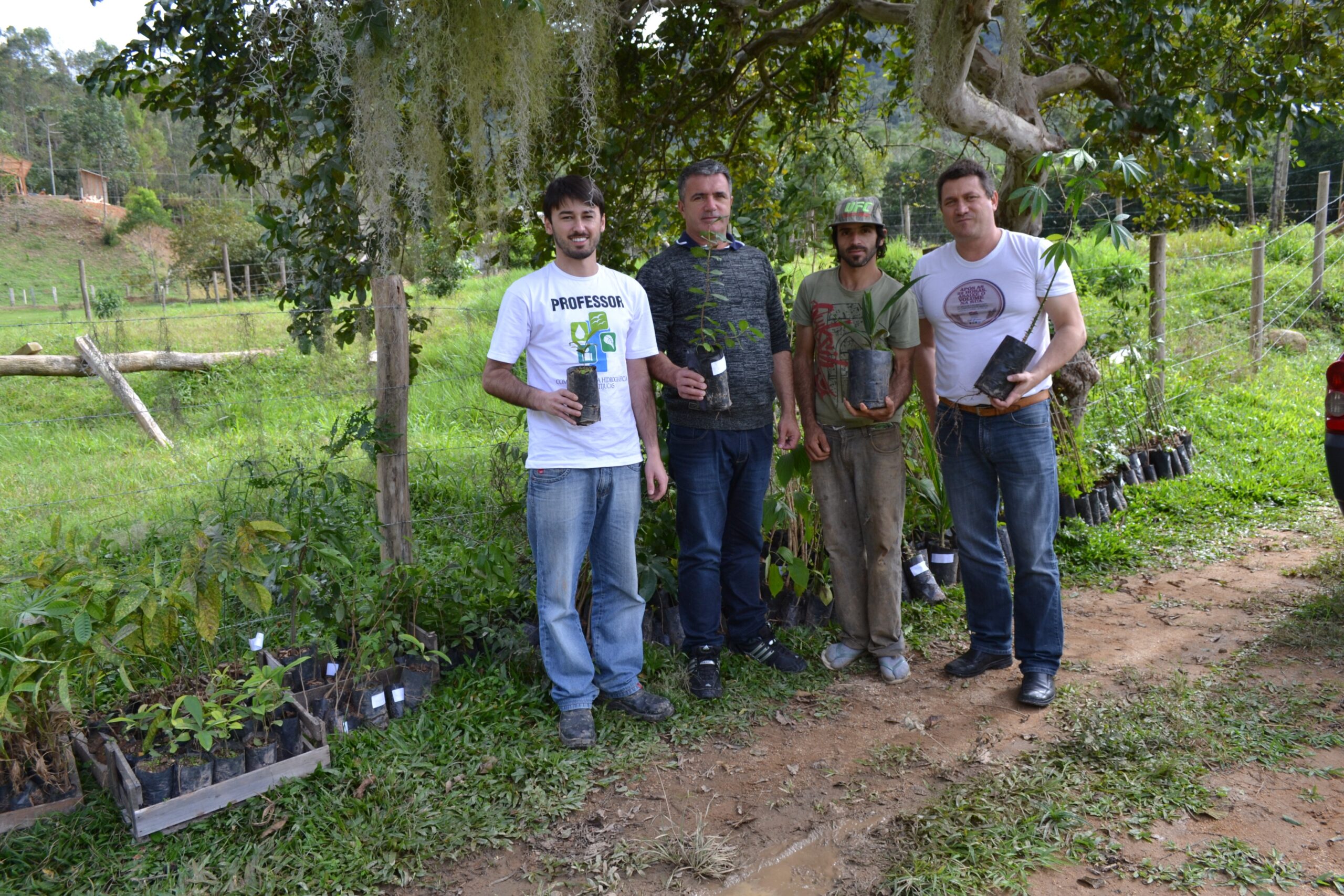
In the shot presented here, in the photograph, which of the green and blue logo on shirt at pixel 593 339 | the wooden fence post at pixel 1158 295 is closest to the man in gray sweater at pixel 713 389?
the green and blue logo on shirt at pixel 593 339

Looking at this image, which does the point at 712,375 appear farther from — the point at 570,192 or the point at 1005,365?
the point at 1005,365

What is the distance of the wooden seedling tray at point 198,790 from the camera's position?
2490 mm

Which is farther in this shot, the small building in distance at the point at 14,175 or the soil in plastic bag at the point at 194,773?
the small building in distance at the point at 14,175

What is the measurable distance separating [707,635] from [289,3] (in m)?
2.53

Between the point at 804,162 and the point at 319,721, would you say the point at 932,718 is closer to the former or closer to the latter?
the point at 319,721

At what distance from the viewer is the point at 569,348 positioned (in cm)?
302

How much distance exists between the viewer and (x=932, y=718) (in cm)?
325

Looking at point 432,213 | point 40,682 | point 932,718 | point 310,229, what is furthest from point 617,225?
point 40,682

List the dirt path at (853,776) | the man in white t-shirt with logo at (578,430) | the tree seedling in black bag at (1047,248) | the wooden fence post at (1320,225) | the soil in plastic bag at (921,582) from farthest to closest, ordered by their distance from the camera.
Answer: the wooden fence post at (1320,225)
the soil in plastic bag at (921,582)
the man in white t-shirt with logo at (578,430)
the tree seedling in black bag at (1047,248)
the dirt path at (853,776)

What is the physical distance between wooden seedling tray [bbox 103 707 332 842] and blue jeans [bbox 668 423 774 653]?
134 centimetres

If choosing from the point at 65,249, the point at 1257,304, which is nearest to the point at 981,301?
the point at 1257,304

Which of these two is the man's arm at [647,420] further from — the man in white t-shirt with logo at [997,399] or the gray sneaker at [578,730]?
the man in white t-shirt with logo at [997,399]

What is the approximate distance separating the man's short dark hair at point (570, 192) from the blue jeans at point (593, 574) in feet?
2.82

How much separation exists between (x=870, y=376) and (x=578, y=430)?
1.04 m
